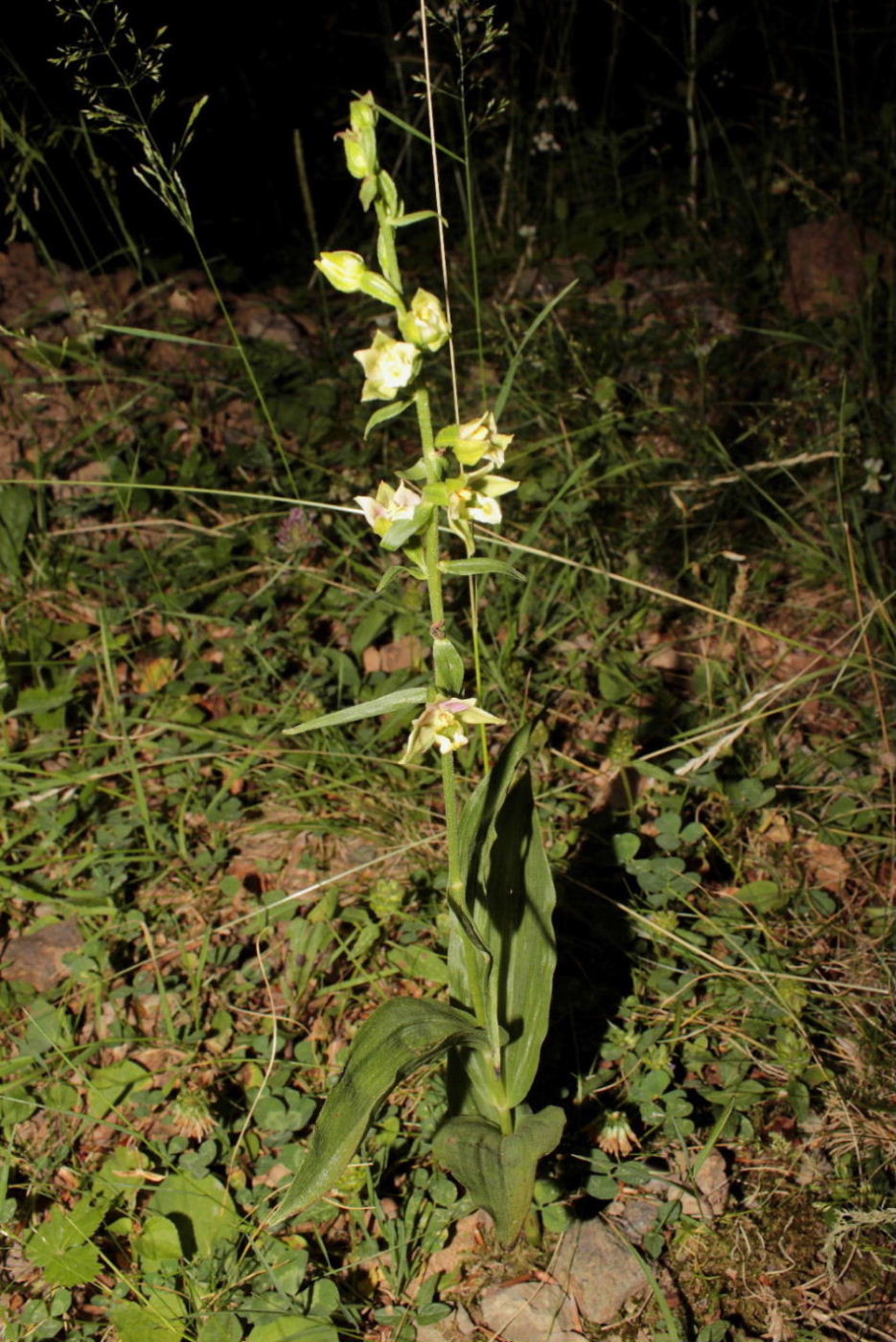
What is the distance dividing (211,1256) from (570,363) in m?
2.47

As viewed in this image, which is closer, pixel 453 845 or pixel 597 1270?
pixel 453 845

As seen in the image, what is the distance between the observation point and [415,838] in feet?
6.96

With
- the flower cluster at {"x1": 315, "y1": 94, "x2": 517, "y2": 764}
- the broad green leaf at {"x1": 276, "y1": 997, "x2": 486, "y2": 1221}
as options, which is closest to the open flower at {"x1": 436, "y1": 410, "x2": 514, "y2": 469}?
the flower cluster at {"x1": 315, "y1": 94, "x2": 517, "y2": 764}

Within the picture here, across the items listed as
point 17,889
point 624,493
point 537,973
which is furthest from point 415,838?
point 624,493

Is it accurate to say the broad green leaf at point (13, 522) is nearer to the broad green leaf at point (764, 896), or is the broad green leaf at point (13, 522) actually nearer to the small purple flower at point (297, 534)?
the small purple flower at point (297, 534)

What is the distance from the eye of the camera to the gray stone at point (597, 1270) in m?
1.53

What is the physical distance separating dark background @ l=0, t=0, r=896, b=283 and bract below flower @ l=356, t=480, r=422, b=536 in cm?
269

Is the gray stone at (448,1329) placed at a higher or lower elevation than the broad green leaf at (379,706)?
lower

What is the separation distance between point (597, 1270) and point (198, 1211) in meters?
0.60

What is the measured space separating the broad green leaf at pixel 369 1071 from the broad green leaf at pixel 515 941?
0.32 feet

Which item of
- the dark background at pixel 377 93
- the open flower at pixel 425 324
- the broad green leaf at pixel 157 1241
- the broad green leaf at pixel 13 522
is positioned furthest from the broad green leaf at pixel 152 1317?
the dark background at pixel 377 93

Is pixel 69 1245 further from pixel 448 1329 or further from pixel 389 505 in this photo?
pixel 389 505

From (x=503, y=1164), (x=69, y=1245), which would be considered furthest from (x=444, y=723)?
(x=69, y=1245)

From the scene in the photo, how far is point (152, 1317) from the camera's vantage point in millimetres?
1510
